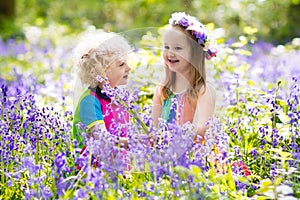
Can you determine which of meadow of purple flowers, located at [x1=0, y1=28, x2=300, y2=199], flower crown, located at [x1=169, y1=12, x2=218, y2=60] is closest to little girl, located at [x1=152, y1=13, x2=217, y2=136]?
flower crown, located at [x1=169, y1=12, x2=218, y2=60]

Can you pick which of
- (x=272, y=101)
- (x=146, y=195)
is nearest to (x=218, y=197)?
(x=146, y=195)

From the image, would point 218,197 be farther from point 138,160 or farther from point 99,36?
point 99,36

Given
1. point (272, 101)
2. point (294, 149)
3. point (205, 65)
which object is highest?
point (205, 65)

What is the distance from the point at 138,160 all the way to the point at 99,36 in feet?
3.69

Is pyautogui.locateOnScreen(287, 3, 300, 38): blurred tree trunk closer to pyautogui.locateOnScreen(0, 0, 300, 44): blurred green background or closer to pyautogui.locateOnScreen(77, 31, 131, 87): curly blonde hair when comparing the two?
pyautogui.locateOnScreen(0, 0, 300, 44): blurred green background

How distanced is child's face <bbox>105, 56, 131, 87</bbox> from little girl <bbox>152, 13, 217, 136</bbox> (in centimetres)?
27

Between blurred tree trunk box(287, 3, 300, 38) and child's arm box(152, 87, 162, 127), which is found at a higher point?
blurred tree trunk box(287, 3, 300, 38)

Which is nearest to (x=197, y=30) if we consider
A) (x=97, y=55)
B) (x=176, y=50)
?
(x=176, y=50)

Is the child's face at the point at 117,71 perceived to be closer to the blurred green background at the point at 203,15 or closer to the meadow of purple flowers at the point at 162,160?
the meadow of purple flowers at the point at 162,160

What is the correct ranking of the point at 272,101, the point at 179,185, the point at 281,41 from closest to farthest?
the point at 179,185
the point at 272,101
the point at 281,41

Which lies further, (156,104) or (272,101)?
(156,104)

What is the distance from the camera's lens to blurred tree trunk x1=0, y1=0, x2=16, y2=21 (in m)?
13.2

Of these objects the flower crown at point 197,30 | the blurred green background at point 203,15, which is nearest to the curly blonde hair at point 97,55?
the flower crown at point 197,30

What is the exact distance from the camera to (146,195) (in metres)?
2.60
